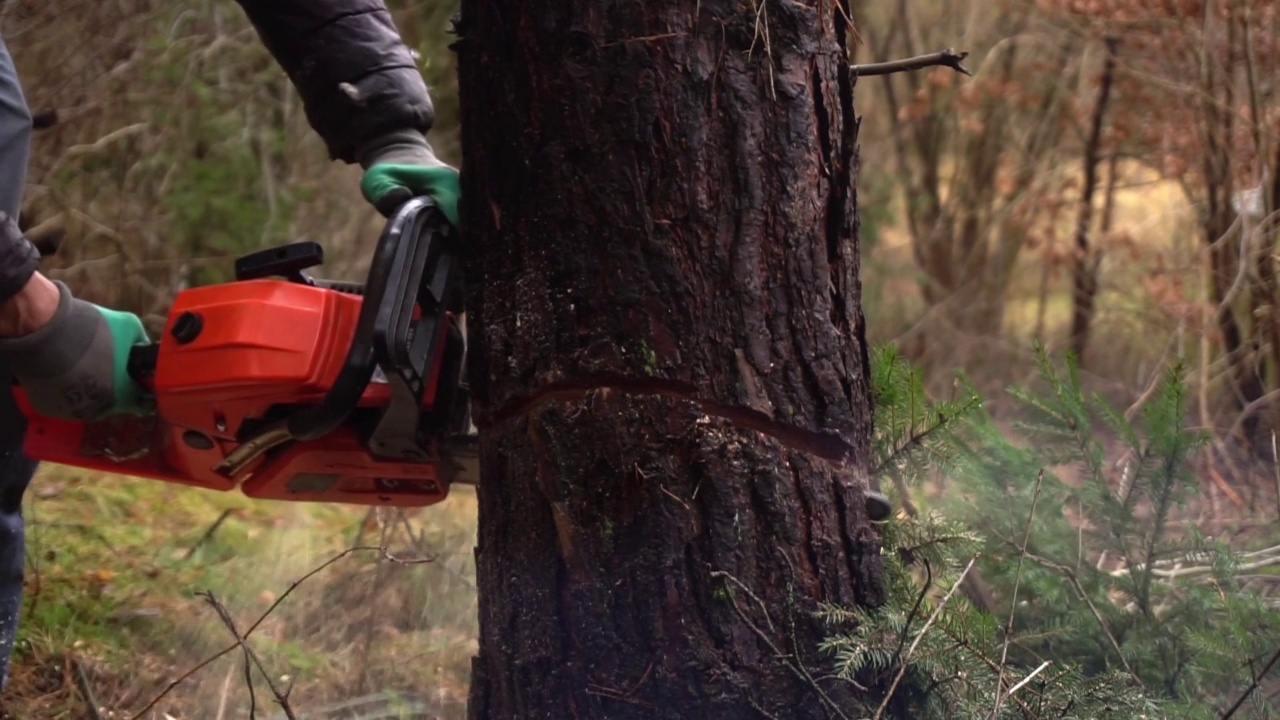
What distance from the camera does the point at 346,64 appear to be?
7.12 feet

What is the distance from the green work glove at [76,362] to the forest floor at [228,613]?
0.41 m

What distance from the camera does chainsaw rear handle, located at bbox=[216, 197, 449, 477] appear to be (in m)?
1.62

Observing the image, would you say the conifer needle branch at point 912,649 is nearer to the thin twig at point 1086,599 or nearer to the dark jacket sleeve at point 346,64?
the thin twig at point 1086,599

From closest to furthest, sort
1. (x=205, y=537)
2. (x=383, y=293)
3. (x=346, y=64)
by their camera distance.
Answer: (x=383, y=293)
(x=346, y=64)
(x=205, y=537)

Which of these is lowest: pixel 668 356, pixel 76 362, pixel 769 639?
pixel 769 639

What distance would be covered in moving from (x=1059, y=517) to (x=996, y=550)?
0.19 m

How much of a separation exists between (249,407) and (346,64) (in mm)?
723

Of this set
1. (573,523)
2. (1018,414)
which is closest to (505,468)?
(573,523)

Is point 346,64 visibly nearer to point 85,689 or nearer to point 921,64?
point 921,64

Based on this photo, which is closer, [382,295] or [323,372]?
[382,295]

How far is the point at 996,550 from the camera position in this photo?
2045mm

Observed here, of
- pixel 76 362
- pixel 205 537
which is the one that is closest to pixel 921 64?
pixel 76 362

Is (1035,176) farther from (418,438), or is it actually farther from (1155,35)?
(418,438)

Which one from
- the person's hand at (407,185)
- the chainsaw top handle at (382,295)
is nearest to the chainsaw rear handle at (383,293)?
the chainsaw top handle at (382,295)
